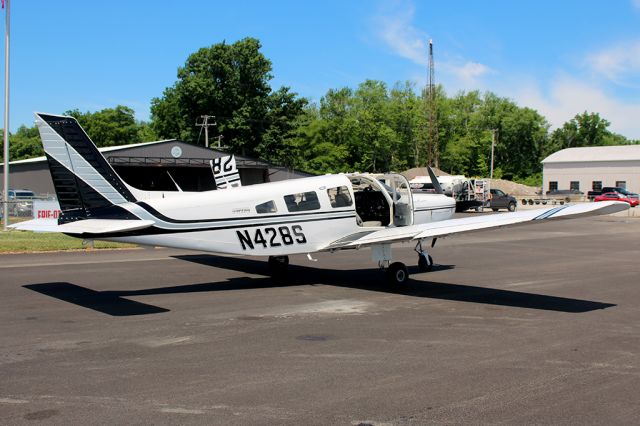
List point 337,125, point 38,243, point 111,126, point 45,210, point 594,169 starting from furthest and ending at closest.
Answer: point 111,126 → point 337,125 → point 594,169 → point 45,210 → point 38,243

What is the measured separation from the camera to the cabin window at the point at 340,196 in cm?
1384

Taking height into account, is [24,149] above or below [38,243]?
above

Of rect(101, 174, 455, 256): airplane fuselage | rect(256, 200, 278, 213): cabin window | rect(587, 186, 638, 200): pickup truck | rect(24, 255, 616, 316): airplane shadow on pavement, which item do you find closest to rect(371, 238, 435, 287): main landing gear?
rect(24, 255, 616, 316): airplane shadow on pavement

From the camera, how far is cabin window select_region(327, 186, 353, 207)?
13836 millimetres

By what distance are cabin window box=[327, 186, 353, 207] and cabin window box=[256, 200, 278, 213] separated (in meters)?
1.41

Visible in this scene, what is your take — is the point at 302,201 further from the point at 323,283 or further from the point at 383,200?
the point at 383,200

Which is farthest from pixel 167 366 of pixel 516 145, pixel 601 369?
pixel 516 145

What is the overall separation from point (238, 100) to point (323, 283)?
230 feet

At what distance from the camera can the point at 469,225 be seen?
12.3m

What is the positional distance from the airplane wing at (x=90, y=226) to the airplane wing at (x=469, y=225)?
13.9ft

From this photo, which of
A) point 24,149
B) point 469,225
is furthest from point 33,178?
point 24,149

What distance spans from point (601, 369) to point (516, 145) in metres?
114

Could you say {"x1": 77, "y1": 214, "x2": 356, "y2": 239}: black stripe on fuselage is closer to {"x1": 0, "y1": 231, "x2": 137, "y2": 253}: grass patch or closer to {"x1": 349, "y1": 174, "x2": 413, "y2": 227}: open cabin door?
{"x1": 349, "y1": 174, "x2": 413, "y2": 227}: open cabin door

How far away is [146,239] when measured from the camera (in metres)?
11.9
